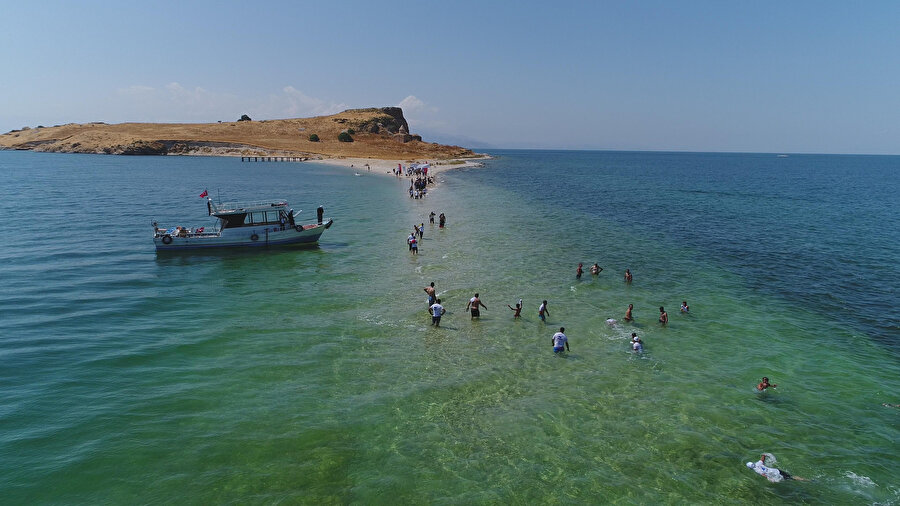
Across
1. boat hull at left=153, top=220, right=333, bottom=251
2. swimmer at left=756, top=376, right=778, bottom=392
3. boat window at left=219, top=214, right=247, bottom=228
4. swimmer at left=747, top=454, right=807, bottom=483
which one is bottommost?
swimmer at left=747, top=454, right=807, bottom=483

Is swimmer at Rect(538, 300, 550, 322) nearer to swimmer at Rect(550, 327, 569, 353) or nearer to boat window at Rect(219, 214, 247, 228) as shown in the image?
swimmer at Rect(550, 327, 569, 353)

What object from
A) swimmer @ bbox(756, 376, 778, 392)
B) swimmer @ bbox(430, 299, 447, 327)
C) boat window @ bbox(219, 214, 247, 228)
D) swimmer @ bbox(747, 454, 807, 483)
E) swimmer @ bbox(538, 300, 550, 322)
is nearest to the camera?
swimmer @ bbox(747, 454, 807, 483)

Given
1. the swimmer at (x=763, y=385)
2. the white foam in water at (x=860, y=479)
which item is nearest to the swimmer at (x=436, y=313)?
the swimmer at (x=763, y=385)

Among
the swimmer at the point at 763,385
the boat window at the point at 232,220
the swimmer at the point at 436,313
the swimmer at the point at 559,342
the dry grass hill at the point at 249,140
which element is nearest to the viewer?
the swimmer at the point at 763,385

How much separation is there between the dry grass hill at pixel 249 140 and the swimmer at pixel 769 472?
135479mm

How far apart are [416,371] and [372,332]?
14.8 feet

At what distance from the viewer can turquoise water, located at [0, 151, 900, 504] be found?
1361 centimetres

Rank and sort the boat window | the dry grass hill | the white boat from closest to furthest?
the white boat → the boat window → the dry grass hill

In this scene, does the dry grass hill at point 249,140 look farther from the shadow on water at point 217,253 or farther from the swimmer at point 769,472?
the swimmer at point 769,472

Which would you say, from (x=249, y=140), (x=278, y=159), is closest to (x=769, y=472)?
(x=278, y=159)

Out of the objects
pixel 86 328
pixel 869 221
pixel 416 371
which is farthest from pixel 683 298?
pixel 869 221

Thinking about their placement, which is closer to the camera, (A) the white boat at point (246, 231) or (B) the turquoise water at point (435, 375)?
(B) the turquoise water at point (435, 375)

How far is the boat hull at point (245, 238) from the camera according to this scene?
38.0 meters

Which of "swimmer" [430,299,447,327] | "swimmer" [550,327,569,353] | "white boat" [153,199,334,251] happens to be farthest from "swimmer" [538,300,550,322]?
"white boat" [153,199,334,251]
